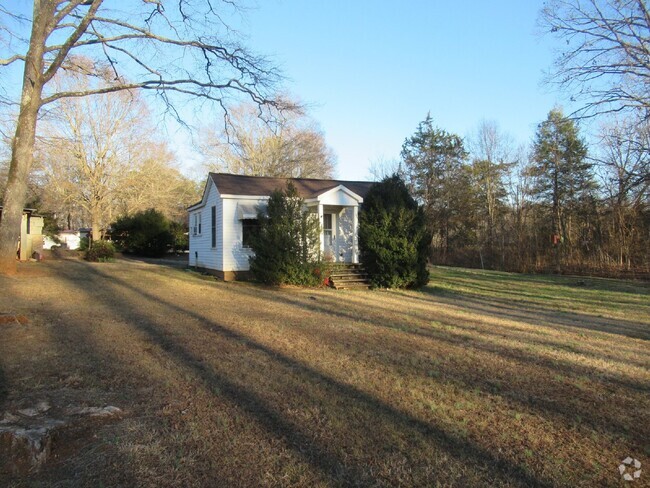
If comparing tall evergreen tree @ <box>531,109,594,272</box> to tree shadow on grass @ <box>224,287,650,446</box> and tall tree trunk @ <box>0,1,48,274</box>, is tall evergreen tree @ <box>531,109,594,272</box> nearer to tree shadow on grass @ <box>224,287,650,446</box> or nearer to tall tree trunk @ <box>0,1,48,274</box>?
tree shadow on grass @ <box>224,287,650,446</box>

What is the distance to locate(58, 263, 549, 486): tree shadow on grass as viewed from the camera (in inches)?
116

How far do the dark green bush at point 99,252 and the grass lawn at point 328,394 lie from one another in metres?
14.5

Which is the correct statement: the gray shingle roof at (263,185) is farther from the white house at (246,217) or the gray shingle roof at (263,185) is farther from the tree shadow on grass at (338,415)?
the tree shadow on grass at (338,415)

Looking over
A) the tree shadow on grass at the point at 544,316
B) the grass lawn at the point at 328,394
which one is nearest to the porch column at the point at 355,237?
the tree shadow on grass at the point at 544,316

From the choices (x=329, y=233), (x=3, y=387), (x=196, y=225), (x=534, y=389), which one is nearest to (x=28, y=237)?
(x=196, y=225)

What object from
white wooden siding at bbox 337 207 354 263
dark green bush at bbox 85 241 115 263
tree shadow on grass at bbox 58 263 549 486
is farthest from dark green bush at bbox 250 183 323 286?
dark green bush at bbox 85 241 115 263

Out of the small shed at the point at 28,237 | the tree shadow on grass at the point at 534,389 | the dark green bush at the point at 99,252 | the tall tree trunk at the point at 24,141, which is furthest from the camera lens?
the dark green bush at the point at 99,252

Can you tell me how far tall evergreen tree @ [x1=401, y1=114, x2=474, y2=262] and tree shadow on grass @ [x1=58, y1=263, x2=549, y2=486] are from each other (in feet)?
106

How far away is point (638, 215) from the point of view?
20.5m

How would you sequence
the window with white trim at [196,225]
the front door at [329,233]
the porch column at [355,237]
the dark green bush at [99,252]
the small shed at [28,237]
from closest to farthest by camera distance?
the porch column at [355,237], the front door at [329,233], the small shed at [28,237], the window with white trim at [196,225], the dark green bush at [99,252]

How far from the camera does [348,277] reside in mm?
15211

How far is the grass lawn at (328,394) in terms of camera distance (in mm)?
2982

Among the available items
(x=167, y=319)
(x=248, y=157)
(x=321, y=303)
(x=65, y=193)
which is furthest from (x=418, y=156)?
(x=167, y=319)

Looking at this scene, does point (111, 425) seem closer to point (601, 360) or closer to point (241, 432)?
point (241, 432)
